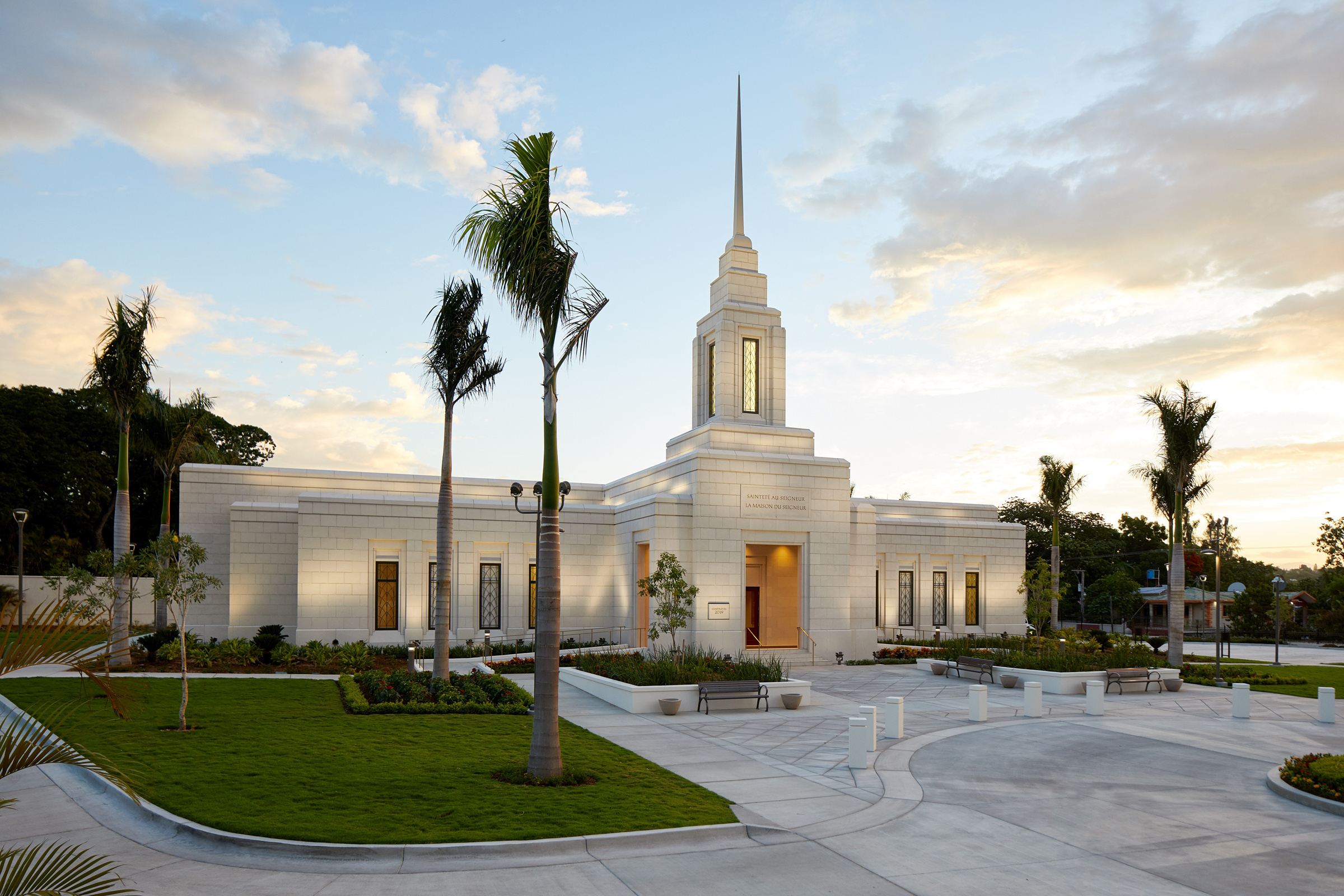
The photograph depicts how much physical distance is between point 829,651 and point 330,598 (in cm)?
1723

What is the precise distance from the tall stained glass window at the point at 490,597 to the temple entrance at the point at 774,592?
957 centimetres

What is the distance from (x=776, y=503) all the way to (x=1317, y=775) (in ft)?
64.4

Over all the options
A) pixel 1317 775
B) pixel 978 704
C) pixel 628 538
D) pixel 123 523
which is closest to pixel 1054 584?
pixel 978 704

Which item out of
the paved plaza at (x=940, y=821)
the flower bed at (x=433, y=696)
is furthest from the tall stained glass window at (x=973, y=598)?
the flower bed at (x=433, y=696)

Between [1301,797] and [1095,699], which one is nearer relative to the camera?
[1301,797]

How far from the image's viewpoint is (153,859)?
898 centimetres

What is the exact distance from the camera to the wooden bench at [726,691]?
19.5 meters

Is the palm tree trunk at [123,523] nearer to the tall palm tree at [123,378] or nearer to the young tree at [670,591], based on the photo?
the tall palm tree at [123,378]

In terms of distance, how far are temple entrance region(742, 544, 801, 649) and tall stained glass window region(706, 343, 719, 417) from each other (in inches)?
224

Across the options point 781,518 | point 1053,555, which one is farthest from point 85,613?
point 1053,555

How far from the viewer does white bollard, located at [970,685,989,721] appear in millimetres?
18641

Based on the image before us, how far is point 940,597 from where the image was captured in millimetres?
39094

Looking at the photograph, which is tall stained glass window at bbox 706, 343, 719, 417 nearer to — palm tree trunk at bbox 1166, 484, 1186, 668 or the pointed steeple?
the pointed steeple

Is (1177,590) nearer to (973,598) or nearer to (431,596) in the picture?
(973,598)
